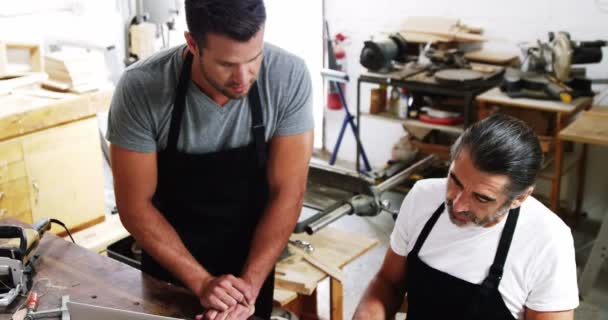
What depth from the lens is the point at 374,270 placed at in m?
3.79

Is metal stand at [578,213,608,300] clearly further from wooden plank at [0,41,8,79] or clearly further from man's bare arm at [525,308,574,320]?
wooden plank at [0,41,8,79]

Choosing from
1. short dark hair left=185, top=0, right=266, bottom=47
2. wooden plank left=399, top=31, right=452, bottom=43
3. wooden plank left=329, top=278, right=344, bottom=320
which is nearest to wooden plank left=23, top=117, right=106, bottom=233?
wooden plank left=329, top=278, right=344, bottom=320

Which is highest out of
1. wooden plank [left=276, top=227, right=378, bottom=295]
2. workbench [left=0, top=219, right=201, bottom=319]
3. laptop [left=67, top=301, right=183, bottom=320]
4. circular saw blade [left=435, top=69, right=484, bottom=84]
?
circular saw blade [left=435, top=69, right=484, bottom=84]

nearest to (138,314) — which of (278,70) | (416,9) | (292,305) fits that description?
(278,70)

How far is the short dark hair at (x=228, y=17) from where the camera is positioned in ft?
4.77

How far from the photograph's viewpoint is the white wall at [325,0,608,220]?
4.12m

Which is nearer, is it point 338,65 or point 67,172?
point 67,172

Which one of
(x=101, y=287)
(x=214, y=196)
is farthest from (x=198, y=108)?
(x=101, y=287)

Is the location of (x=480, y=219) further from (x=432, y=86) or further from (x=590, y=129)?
(x=432, y=86)

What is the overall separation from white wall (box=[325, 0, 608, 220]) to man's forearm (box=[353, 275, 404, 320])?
286 centimetres

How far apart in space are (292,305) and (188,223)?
0.85 metres

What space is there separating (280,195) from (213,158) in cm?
21

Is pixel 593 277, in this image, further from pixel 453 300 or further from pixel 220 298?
pixel 220 298

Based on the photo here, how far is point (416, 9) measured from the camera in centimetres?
475
